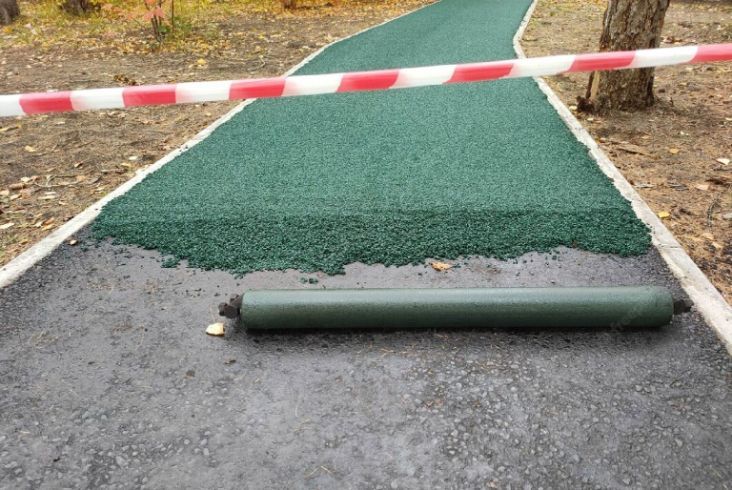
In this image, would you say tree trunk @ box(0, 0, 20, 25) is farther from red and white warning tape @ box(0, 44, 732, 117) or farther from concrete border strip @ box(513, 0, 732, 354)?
concrete border strip @ box(513, 0, 732, 354)

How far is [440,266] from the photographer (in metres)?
3.41

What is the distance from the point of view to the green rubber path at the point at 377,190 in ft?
11.9

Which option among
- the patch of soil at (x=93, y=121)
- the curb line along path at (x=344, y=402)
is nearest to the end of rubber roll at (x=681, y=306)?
the curb line along path at (x=344, y=402)

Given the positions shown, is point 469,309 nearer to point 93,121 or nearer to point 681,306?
point 681,306

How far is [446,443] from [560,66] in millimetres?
2898

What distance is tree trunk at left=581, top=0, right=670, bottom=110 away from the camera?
5.76 metres

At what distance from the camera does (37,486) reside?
207cm

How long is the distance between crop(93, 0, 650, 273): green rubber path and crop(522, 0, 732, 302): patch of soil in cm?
41

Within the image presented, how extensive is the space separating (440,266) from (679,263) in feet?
5.00

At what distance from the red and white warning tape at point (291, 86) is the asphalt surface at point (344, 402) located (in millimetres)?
1360

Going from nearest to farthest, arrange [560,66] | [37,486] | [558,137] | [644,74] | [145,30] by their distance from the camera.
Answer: [37,486] → [560,66] → [558,137] → [644,74] → [145,30]

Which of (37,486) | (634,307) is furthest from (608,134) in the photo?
(37,486)

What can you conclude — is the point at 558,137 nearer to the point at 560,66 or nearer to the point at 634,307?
the point at 560,66

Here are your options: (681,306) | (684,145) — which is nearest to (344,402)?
(681,306)
